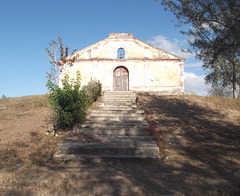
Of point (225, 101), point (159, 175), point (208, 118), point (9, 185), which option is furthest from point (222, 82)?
point (9, 185)

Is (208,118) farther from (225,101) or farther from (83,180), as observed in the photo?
(83,180)

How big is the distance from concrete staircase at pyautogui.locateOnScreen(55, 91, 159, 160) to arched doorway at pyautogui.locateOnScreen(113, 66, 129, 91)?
8.93 meters

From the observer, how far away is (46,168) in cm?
391

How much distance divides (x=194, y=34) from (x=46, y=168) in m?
7.04

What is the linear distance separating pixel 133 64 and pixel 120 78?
191 cm

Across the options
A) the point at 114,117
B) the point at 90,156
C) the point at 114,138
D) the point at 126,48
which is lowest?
the point at 90,156

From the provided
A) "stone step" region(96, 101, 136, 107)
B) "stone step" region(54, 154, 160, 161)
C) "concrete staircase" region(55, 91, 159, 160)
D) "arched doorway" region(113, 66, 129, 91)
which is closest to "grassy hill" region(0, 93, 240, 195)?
"stone step" region(54, 154, 160, 161)

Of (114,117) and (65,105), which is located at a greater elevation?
(65,105)

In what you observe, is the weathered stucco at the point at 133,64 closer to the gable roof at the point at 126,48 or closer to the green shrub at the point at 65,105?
the gable roof at the point at 126,48

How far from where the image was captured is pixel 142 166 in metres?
4.19

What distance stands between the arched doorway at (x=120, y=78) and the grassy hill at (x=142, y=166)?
1067cm

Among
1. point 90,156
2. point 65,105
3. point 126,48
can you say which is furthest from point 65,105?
point 126,48

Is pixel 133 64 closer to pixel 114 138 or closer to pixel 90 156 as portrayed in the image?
pixel 114 138

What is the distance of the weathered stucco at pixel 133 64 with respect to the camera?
17547 millimetres
